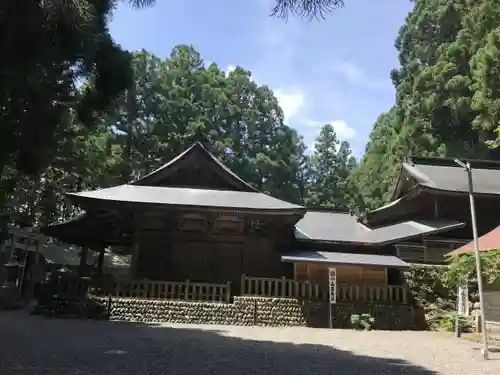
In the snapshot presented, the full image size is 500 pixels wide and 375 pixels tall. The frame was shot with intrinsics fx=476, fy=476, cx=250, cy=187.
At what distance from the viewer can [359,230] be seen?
A: 63.1 feet

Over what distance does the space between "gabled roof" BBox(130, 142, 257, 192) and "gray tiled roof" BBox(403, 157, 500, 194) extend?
7.18 meters

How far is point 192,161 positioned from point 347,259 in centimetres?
687

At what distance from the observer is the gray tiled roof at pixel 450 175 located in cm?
1961

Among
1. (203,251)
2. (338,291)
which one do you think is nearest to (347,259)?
(338,291)

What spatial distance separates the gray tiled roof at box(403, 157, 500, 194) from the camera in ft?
64.3

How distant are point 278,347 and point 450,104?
25.0m

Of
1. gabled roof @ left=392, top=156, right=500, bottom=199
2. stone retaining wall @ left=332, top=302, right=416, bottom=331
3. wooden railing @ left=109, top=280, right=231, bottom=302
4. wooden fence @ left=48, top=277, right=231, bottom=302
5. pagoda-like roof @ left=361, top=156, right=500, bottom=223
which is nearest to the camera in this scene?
wooden fence @ left=48, top=277, right=231, bottom=302

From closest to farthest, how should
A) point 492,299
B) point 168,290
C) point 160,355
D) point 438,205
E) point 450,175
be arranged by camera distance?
1. point 160,355
2. point 492,299
3. point 168,290
4. point 438,205
5. point 450,175

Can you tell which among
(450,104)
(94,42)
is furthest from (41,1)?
(450,104)

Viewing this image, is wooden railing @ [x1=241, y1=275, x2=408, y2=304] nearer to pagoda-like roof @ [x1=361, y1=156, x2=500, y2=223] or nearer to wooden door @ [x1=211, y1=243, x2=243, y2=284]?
wooden door @ [x1=211, y1=243, x2=243, y2=284]

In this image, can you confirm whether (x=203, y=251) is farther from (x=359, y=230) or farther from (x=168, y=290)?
(x=359, y=230)

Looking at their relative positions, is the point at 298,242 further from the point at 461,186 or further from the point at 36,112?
the point at 36,112

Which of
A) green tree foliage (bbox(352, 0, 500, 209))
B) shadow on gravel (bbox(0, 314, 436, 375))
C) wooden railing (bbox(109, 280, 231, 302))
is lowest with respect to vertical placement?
shadow on gravel (bbox(0, 314, 436, 375))

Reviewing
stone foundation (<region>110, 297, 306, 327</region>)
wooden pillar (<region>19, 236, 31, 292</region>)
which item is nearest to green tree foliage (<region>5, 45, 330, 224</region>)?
wooden pillar (<region>19, 236, 31, 292</region>)
